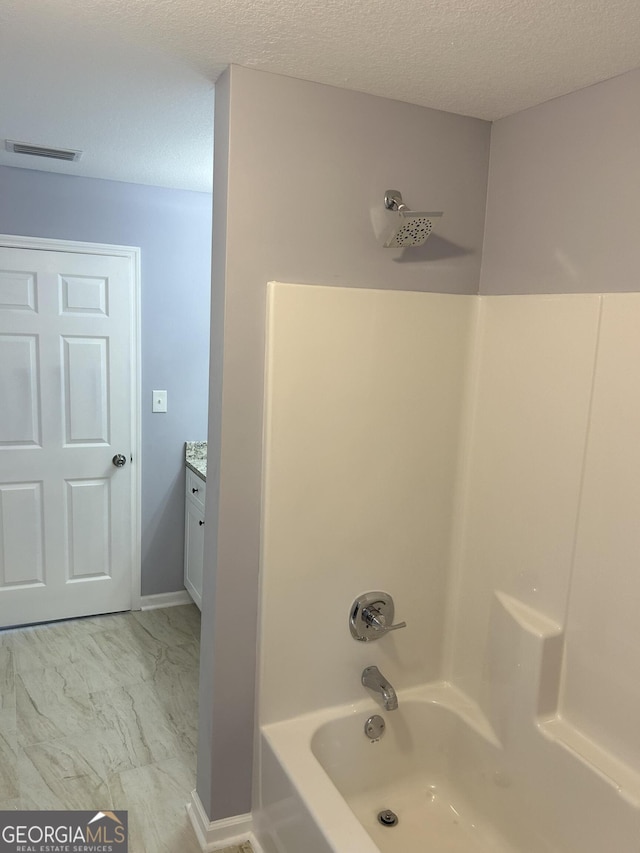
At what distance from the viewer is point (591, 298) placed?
1.81m

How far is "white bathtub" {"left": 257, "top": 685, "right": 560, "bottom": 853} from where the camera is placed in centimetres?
190

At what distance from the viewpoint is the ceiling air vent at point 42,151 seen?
2665mm

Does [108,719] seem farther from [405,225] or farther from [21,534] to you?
[405,225]

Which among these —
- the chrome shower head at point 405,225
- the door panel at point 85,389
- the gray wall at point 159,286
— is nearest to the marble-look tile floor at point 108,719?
the gray wall at point 159,286

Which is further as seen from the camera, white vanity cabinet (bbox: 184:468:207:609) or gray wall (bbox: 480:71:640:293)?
white vanity cabinet (bbox: 184:468:207:609)

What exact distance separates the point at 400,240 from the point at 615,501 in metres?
0.96

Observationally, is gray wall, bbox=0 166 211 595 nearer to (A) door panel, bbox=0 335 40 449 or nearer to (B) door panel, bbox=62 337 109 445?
(B) door panel, bbox=62 337 109 445

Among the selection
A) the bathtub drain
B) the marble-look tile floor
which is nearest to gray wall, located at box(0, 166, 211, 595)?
the marble-look tile floor

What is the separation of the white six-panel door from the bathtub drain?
204 cm

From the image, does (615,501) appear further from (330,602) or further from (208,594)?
(208,594)

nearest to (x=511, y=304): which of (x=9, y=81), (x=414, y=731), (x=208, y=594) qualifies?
(x=208, y=594)

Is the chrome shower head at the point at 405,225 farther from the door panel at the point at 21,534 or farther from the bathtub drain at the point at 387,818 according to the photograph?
the door panel at the point at 21,534

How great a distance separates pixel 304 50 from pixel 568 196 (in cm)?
85

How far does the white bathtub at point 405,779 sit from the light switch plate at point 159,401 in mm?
1965
